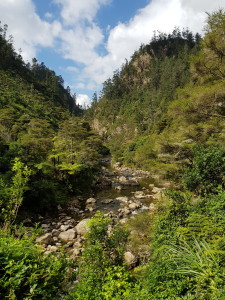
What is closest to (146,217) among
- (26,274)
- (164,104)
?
(26,274)

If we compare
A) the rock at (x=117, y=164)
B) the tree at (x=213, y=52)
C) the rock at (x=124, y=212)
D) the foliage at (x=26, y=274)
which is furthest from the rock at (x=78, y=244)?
the rock at (x=117, y=164)

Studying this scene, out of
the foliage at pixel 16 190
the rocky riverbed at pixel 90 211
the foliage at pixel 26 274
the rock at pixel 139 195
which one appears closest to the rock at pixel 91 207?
the rocky riverbed at pixel 90 211

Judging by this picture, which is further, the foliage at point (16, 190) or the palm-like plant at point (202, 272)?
the foliage at point (16, 190)

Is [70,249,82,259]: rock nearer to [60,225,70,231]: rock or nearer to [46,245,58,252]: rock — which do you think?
[46,245,58,252]: rock

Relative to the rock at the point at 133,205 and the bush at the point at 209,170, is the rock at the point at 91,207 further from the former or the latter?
the bush at the point at 209,170

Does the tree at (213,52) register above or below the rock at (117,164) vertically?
above

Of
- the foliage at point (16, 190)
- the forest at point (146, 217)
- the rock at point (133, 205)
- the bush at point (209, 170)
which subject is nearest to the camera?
the forest at point (146, 217)

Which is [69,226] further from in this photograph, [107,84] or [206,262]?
[107,84]

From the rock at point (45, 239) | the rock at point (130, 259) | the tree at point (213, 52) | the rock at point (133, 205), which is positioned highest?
the tree at point (213, 52)

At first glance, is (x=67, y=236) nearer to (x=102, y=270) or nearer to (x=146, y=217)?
(x=146, y=217)

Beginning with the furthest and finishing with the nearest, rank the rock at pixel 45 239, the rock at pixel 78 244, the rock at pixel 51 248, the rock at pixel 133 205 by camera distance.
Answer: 1. the rock at pixel 133 205
2. the rock at pixel 45 239
3. the rock at pixel 78 244
4. the rock at pixel 51 248

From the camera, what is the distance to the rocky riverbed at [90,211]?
8516 mm

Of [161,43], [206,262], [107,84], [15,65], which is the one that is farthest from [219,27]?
[161,43]

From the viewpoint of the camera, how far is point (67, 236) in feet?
30.1
